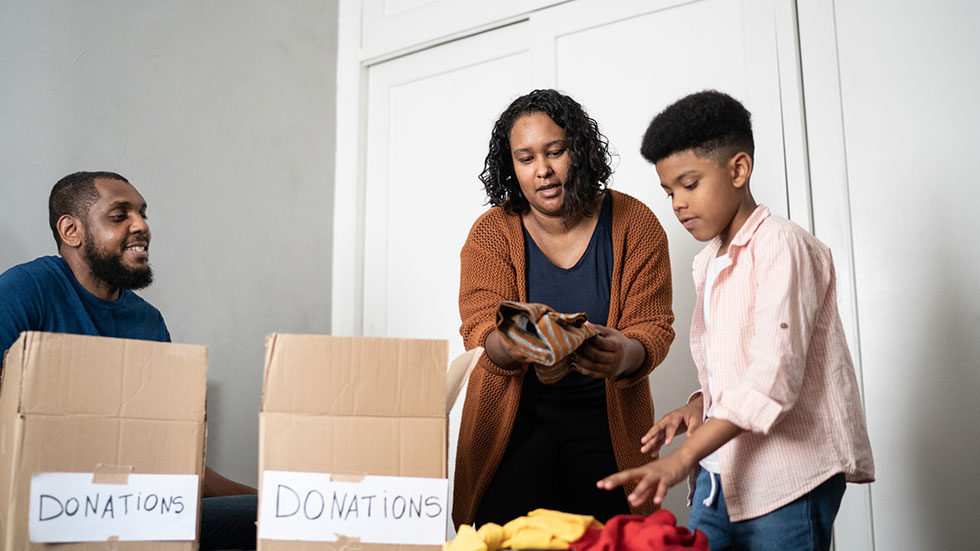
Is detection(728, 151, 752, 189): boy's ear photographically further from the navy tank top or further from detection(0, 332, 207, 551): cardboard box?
detection(0, 332, 207, 551): cardboard box

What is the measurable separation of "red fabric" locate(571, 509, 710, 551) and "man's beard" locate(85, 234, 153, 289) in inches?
45.4

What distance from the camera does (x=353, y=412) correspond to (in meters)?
0.99

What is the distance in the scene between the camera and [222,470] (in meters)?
2.39

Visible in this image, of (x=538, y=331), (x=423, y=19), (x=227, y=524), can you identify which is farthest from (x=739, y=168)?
(x=423, y=19)

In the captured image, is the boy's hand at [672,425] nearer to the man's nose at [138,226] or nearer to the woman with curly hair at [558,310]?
the woman with curly hair at [558,310]

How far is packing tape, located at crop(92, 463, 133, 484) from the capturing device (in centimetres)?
98

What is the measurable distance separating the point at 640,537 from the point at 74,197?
54.1 inches

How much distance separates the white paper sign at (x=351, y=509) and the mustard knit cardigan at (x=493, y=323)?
1.47 feet

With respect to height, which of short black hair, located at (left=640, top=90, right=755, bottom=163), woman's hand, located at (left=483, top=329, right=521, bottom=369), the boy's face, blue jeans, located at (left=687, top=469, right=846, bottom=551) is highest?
short black hair, located at (left=640, top=90, right=755, bottom=163)

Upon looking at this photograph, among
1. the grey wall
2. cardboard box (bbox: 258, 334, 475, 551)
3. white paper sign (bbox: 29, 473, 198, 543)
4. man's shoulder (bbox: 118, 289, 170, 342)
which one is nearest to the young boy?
cardboard box (bbox: 258, 334, 475, 551)

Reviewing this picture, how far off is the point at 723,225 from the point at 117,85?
175cm

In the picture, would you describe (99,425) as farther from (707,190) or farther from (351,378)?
(707,190)

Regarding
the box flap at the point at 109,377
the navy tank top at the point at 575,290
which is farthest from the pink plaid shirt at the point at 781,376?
the box flap at the point at 109,377

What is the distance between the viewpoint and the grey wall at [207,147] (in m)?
2.01
